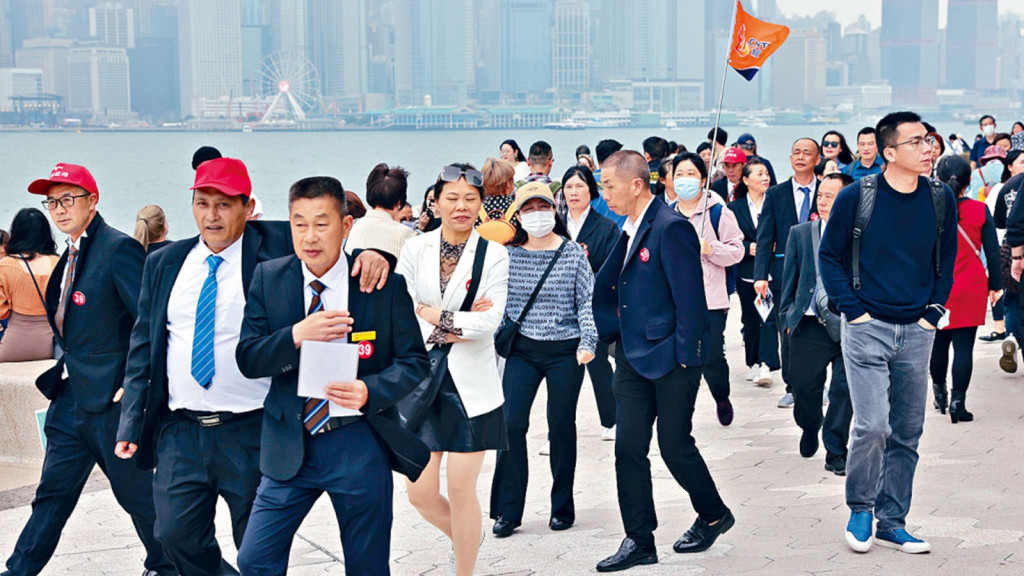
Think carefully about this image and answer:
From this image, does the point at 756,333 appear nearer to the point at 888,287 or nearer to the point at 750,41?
the point at 750,41

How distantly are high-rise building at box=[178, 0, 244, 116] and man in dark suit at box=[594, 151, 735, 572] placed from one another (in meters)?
180

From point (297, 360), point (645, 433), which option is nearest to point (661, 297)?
point (645, 433)

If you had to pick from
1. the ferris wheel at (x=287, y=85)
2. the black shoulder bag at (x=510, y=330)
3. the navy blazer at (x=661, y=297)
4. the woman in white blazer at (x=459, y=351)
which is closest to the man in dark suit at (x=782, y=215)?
the black shoulder bag at (x=510, y=330)

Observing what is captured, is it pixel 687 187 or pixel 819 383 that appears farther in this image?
pixel 687 187

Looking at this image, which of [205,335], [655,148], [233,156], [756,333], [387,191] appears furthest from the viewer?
[233,156]

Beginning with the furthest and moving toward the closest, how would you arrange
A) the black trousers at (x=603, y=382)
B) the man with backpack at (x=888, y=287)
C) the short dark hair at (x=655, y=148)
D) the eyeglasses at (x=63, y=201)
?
the short dark hair at (x=655, y=148)
the black trousers at (x=603, y=382)
the man with backpack at (x=888, y=287)
the eyeglasses at (x=63, y=201)

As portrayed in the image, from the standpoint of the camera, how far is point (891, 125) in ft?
19.0

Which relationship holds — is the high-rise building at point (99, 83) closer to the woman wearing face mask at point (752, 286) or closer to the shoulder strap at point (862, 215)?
the woman wearing face mask at point (752, 286)

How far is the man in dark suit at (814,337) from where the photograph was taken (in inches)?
298

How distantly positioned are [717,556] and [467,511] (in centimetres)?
128

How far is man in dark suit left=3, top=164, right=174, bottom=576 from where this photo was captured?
536cm

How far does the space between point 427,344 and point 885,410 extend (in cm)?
206

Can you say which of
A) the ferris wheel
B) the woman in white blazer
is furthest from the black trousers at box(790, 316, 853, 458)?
the ferris wheel

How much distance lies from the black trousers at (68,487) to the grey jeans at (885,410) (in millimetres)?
3094
